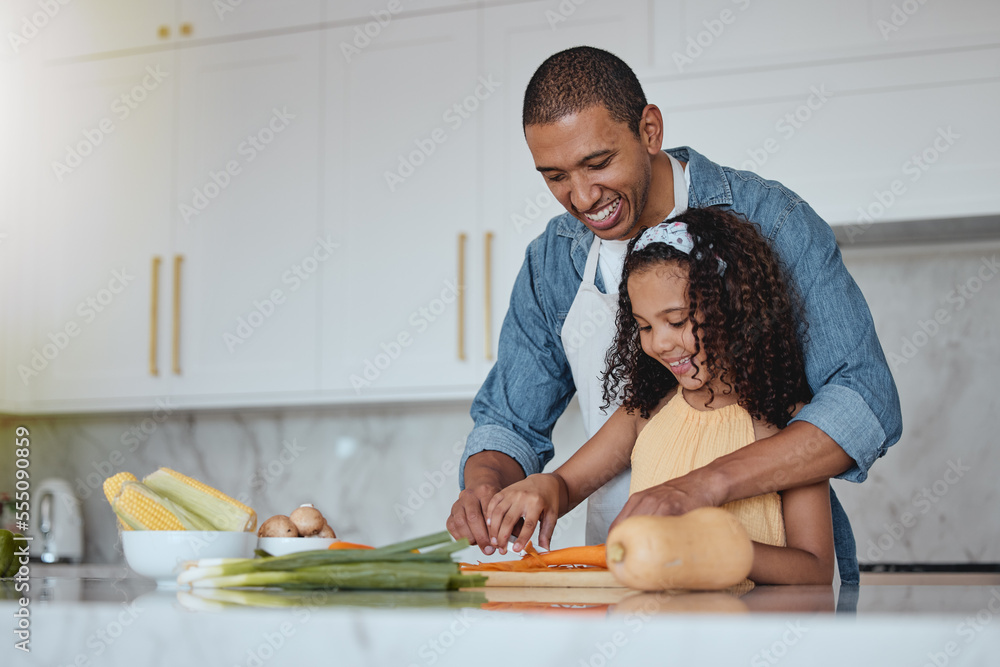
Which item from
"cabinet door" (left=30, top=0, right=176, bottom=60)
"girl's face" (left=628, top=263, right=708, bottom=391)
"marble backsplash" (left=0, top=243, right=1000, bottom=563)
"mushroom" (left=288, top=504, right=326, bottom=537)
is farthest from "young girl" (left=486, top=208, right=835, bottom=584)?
"cabinet door" (left=30, top=0, right=176, bottom=60)

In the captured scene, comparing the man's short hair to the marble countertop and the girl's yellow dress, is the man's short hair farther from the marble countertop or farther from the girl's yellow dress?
the marble countertop

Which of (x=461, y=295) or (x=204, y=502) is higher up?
(x=461, y=295)

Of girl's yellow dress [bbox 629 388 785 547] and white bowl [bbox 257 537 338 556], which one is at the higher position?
girl's yellow dress [bbox 629 388 785 547]

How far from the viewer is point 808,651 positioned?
1.62ft

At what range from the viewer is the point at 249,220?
2449mm

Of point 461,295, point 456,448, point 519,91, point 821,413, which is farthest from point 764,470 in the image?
point 456,448

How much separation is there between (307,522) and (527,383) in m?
0.52

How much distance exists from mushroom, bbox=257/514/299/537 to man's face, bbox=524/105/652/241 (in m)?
0.56

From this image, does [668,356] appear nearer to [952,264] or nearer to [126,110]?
[952,264]

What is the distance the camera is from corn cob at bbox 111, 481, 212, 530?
91 centimetres

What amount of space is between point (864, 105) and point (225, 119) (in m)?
1.60

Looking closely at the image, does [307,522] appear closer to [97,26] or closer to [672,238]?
[672,238]

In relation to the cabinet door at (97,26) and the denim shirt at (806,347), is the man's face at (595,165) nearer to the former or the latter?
the denim shirt at (806,347)

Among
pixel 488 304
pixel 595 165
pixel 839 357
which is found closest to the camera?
pixel 839 357
